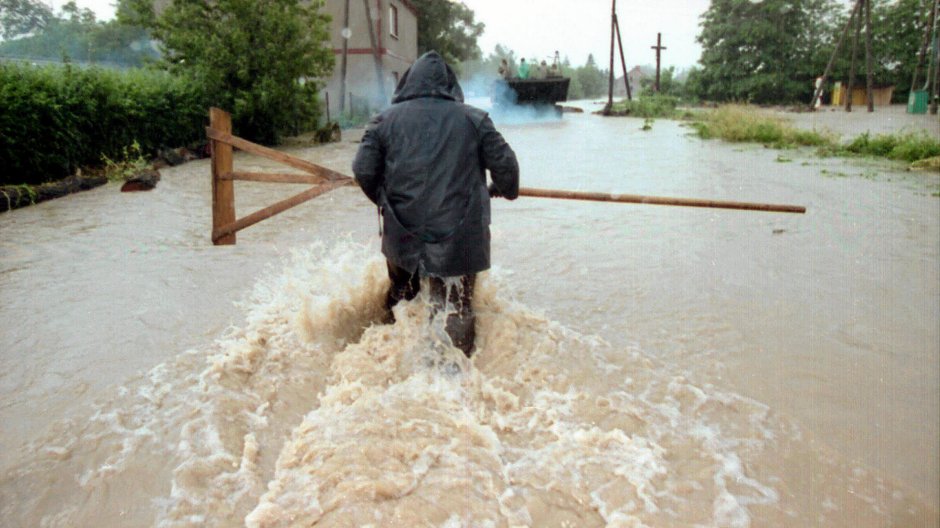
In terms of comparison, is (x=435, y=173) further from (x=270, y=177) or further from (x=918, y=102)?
(x=918, y=102)

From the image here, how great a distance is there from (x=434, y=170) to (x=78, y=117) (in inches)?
378

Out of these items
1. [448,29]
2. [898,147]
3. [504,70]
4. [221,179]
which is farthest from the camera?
[448,29]

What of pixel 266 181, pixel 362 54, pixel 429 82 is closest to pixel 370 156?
pixel 429 82

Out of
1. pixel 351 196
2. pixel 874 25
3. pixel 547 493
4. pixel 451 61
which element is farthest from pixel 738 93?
pixel 547 493

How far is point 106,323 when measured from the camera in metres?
4.79

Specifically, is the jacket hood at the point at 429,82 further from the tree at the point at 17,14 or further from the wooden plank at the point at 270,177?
the tree at the point at 17,14

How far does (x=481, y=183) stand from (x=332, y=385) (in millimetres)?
1418

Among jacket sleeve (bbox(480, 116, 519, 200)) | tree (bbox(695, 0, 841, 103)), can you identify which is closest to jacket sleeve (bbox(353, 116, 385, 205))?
jacket sleeve (bbox(480, 116, 519, 200))

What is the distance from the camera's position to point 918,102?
2225cm

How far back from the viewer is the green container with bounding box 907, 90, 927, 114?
22.0 meters

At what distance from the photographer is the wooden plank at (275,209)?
4.58 m

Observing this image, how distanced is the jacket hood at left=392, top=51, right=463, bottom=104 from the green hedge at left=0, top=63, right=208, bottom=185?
796 cm

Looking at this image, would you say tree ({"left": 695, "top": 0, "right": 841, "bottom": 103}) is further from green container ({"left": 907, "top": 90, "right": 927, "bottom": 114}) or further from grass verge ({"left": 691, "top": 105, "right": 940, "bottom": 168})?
grass verge ({"left": 691, "top": 105, "right": 940, "bottom": 168})

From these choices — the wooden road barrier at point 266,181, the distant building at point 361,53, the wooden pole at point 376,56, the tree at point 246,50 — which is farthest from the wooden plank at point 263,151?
the wooden pole at point 376,56
